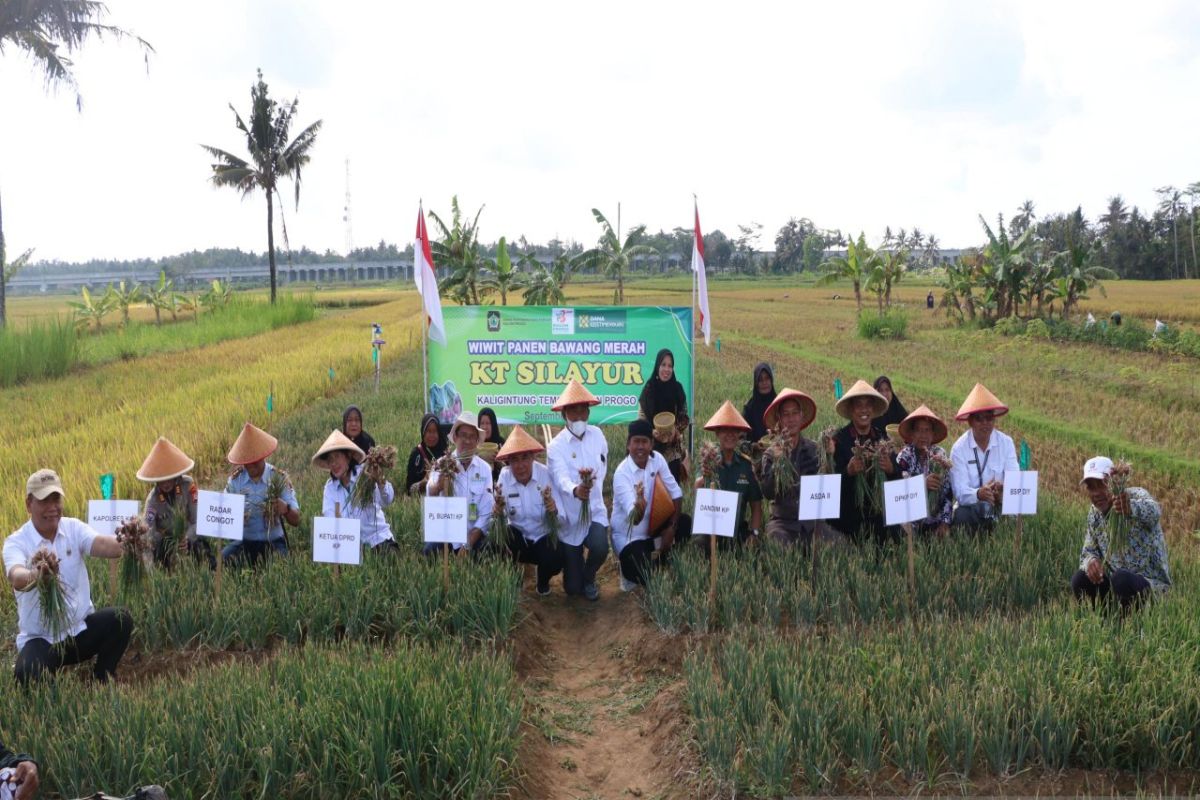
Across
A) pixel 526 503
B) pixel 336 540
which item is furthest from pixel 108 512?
pixel 526 503

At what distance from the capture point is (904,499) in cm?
579

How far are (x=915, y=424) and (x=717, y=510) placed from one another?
200cm

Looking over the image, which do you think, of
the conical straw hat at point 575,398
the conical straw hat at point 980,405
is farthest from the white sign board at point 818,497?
the conical straw hat at point 575,398

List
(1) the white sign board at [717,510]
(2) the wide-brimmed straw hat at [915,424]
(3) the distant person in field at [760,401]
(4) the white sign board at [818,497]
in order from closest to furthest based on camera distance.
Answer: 1. (1) the white sign board at [717,510]
2. (4) the white sign board at [818,497]
3. (2) the wide-brimmed straw hat at [915,424]
4. (3) the distant person in field at [760,401]

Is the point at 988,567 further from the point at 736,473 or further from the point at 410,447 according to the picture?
the point at 410,447

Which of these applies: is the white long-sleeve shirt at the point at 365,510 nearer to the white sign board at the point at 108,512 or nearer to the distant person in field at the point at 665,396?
the white sign board at the point at 108,512

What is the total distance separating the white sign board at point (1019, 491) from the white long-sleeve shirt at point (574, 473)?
9.45 ft

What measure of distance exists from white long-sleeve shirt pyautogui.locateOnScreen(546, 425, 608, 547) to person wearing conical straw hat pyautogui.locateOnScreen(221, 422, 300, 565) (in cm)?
199

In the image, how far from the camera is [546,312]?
10016 millimetres

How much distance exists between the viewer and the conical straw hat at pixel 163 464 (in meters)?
6.08

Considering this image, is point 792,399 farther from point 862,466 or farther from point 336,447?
point 336,447

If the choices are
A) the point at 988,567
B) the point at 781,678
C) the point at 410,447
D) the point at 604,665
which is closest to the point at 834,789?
the point at 781,678

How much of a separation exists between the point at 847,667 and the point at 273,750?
271 centimetres

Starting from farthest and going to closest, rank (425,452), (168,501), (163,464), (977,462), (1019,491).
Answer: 1. (425,452)
2. (977,462)
3. (168,501)
4. (163,464)
5. (1019,491)
